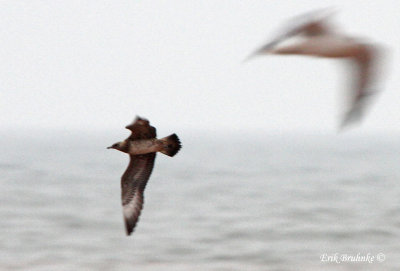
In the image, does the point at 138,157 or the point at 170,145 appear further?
the point at 138,157

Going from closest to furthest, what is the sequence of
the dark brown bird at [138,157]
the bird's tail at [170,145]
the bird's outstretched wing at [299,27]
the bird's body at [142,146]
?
1. the bird's outstretched wing at [299,27]
2. the dark brown bird at [138,157]
3. the bird's body at [142,146]
4. the bird's tail at [170,145]

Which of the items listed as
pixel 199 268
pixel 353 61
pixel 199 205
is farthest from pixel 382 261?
pixel 353 61

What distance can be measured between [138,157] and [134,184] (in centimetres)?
27

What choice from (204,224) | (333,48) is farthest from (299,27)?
(204,224)

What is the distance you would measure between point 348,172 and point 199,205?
24.9m

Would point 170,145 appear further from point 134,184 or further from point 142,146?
point 134,184

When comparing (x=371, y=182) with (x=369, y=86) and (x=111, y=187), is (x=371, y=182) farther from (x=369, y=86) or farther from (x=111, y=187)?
(x=369, y=86)

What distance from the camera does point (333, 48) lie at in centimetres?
421

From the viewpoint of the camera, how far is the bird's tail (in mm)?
5859

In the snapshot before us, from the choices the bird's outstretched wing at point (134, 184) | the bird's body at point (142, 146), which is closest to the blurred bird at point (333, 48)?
the bird's body at point (142, 146)

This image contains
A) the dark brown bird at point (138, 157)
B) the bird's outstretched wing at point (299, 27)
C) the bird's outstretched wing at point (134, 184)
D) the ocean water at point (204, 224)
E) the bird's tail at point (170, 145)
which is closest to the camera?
the bird's outstretched wing at point (299, 27)

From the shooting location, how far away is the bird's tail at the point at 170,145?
5859 millimetres

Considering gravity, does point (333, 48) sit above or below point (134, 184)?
above

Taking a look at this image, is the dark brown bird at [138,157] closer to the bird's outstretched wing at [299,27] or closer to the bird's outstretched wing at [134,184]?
the bird's outstretched wing at [134,184]
